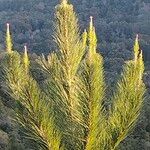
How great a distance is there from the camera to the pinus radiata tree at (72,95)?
865 cm

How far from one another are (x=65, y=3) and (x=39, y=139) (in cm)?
244

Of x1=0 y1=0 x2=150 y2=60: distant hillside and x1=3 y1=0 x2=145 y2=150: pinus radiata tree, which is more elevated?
x1=3 y1=0 x2=145 y2=150: pinus radiata tree

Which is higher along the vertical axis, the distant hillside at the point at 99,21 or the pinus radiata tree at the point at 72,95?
the pinus radiata tree at the point at 72,95

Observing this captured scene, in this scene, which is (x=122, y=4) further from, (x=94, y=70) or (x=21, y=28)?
(x=94, y=70)

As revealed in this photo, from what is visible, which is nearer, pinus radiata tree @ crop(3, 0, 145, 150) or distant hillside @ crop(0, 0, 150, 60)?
pinus radiata tree @ crop(3, 0, 145, 150)

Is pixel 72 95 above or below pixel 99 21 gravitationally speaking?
above

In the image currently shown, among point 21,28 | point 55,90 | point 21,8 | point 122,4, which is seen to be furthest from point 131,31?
point 55,90

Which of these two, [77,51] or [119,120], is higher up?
[77,51]

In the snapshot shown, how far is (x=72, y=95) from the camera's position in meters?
9.14

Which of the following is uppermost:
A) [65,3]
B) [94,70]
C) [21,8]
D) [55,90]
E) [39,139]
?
[65,3]

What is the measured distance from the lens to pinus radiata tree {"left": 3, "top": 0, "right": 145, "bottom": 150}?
28.4ft

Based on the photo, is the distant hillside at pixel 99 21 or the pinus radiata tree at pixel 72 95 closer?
the pinus radiata tree at pixel 72 95

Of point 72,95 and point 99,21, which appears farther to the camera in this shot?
point 99,21

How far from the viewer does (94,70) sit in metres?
8.42
